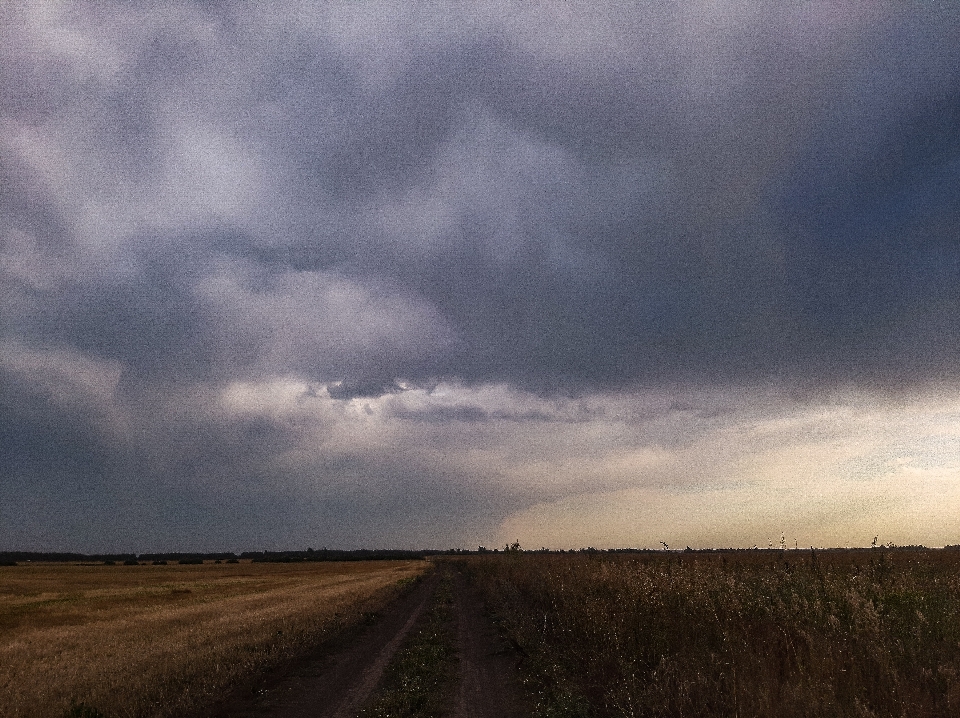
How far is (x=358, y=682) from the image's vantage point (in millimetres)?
13492

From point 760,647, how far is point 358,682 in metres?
8.69

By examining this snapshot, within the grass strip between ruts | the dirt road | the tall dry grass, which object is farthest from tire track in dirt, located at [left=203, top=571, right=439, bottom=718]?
the tall dry grass

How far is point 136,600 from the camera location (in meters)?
47.0

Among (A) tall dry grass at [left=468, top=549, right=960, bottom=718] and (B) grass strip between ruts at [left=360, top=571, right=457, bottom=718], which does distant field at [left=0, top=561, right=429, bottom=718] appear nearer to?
(B) grass strip between ruts at [left=360, top=571, right=457, bottom=718]

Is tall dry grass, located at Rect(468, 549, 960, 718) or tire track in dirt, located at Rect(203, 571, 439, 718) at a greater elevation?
tall dry grass, located at Rect(468, 549, 960, 718)

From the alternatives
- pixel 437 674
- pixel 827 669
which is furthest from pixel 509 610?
pixel 827 669

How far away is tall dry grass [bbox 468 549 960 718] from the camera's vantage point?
8.30 metres

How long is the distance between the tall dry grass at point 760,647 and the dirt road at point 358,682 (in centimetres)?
80

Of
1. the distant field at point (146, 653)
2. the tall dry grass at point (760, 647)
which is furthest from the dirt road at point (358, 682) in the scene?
the distant field at point (146, 653)

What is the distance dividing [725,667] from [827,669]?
1.78m

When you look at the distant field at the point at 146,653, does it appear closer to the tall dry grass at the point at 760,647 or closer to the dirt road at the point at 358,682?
the dirt road at the point at 358,682

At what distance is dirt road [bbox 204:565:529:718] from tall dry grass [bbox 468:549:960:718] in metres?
0.80

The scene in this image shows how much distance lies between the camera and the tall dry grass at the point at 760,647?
27.2ft

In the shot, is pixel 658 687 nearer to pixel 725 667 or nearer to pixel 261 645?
pixel 725 667
